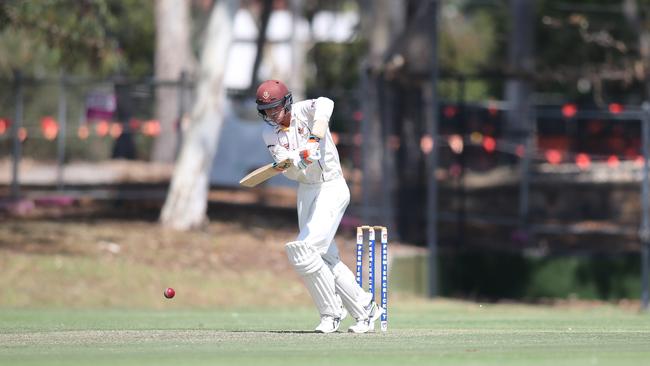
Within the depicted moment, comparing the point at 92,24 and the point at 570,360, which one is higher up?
the point at 92,24

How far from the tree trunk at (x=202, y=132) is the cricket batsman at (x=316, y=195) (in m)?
12.4

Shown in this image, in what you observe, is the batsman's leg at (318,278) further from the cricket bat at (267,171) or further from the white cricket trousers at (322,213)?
the cricket bat at (267,171)

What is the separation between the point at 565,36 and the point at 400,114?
19.2 m

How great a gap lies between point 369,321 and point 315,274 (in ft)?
2.79

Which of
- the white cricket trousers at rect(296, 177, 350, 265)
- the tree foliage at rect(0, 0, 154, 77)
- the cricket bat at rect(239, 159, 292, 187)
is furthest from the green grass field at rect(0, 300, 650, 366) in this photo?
the tree foliage at rect(0, 0, 154, 77)

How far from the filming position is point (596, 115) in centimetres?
2509

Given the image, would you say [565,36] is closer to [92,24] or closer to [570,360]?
[92,24]

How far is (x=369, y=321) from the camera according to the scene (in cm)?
1247

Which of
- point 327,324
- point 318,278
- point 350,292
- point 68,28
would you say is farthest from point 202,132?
point 318,278

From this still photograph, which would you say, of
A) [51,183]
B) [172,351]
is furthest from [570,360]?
[51,183]

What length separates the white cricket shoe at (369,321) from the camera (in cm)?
1238

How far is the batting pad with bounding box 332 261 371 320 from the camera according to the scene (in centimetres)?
1228

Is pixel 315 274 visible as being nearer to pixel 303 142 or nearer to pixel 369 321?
pixel 369 321

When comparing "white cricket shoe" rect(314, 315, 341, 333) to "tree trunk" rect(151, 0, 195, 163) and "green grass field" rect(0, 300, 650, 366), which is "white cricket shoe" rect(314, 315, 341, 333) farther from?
"tree trunk" rect(151, 0, 195, 163)
